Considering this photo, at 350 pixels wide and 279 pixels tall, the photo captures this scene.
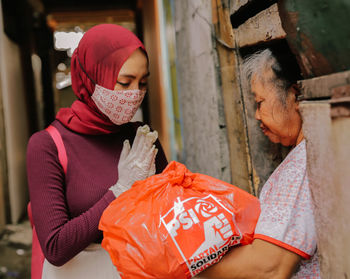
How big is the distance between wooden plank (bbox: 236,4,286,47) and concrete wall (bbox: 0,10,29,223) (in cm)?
393

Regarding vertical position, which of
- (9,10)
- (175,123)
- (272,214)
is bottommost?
(272,214)

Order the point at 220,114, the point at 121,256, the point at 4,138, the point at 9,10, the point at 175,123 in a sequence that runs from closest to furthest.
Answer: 1. the point at 121,256
2. the point at 220,114
3. the point at 175,123
4. the point at 4,138
5. the point at 9,10

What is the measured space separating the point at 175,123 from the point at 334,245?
2987mm

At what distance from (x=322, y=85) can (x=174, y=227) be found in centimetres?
56

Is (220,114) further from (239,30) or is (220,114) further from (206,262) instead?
(206,262)

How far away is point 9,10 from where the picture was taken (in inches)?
188

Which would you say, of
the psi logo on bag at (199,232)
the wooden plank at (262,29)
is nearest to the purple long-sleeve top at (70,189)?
the psi logo on bag at (199,232)

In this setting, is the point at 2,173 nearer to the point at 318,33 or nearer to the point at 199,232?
the point at 199,232

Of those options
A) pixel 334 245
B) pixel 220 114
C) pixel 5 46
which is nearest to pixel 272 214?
pixel 334 245

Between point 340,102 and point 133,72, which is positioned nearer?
point 340,102

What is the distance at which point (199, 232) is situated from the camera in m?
0.93

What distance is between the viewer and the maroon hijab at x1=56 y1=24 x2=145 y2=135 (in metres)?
1.41

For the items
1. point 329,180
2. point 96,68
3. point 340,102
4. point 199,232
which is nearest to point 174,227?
point 199,232

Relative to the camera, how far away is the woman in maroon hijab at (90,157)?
4.04 ft
